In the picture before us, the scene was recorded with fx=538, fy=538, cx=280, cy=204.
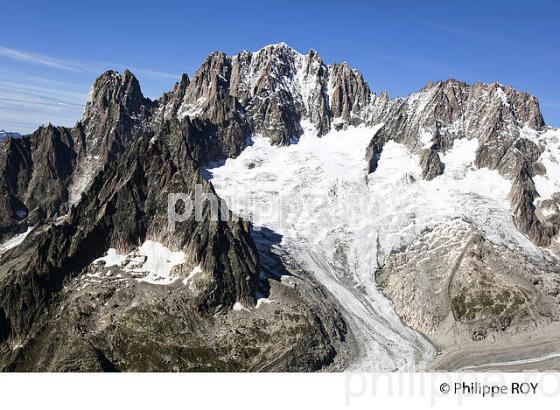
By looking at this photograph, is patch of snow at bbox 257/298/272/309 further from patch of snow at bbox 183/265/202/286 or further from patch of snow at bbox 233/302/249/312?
patch of snow at bbox 183/265/202/286

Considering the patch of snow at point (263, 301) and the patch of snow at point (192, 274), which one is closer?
the patch of snow at point (192, 274)

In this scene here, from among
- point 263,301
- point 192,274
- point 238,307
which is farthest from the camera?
point 263,301

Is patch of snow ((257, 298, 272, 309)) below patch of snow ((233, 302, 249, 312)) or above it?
above

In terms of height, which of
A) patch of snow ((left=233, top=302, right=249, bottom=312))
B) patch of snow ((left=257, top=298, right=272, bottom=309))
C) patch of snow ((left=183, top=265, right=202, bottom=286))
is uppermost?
patch of snow ((left=183, top=265, right=202, bottom=286))

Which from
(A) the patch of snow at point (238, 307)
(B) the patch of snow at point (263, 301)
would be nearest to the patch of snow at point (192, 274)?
(A) the patch of snow at point (238, 307)

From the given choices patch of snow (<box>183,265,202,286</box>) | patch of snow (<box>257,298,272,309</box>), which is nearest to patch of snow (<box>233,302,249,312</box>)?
patch of snow (<box>257,298,272,309</box>)

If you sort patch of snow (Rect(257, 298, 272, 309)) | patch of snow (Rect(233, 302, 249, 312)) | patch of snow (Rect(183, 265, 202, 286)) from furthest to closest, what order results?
patch of snow (Rect(257, 298, 272, 309)) < patch of snow (Rect(183, 265, 202, 286)) < patch of snow (Rect(233, 302, 249, 312))

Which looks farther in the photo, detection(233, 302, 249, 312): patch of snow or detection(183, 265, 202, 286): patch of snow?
detection(183, 265, 202, 286): patch of snow

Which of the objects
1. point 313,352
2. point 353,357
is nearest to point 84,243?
point 313,352

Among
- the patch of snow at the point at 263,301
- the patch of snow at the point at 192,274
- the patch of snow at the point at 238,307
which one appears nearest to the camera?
the patch of snow at the point at 238,307

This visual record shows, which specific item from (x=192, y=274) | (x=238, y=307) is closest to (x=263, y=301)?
(x=238, y=307)

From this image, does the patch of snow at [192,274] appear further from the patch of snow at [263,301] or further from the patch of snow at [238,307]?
the patch of snow at [263,301]

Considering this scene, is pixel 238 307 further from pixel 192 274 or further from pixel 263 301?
pixel 192 274
